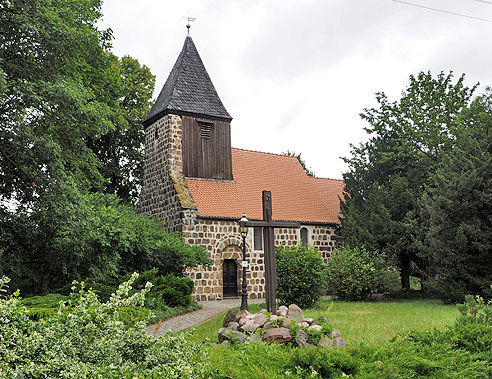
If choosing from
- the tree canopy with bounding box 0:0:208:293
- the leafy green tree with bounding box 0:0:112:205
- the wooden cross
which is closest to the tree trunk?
the tree canopy with bounding box 0:0:208:293

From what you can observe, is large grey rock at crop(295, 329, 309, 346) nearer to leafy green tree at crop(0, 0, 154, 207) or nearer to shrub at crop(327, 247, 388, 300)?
leafy green tree at crop(0, 0, 154, 207)

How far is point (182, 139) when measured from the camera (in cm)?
2131

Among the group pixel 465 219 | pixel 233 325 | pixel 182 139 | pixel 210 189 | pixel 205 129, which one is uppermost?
pixel 205 129

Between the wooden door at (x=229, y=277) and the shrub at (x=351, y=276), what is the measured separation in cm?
461

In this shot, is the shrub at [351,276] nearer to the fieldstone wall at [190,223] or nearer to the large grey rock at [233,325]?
the fieldstone wall at [190,223]

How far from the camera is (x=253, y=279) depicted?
20.9 m

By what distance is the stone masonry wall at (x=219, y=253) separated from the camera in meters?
19.3

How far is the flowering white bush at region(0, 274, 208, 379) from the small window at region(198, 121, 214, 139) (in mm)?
18565

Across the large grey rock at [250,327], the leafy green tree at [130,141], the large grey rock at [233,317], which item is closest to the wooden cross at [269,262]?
the large grey rock at [233,317]

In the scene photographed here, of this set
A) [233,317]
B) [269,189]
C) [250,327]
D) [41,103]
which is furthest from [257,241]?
[250,327]

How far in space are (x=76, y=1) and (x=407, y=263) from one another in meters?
16.1

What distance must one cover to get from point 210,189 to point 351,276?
24.4 feet

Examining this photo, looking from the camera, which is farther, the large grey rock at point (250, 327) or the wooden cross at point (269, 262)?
the wooden cross at point (269, 262)

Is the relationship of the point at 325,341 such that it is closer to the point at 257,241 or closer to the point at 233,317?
the point at 233,317
